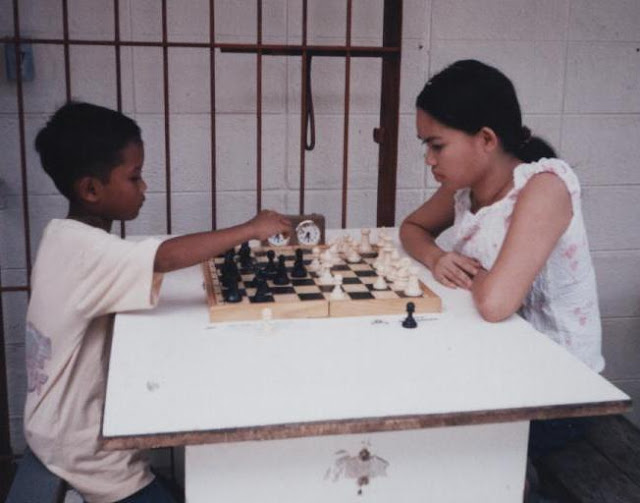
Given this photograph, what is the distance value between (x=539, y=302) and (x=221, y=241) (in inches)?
33.3

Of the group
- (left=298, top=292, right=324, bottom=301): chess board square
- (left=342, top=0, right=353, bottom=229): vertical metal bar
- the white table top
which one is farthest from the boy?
(left=342, top=0, right=353, bottom=229): vertical metal bar

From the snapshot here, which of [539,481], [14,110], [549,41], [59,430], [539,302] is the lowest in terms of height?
[539,481]

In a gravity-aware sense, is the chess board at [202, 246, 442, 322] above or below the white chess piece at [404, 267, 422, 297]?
below

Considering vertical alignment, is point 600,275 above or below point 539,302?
below

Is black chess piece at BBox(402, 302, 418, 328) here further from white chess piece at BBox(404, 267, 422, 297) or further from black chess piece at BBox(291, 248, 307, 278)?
black chess piece at BBox(291, 248, 307, 278)

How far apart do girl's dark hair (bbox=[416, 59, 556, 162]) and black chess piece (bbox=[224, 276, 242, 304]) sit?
2.32ft

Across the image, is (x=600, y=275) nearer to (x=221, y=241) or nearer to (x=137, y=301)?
(x=221, y=241)

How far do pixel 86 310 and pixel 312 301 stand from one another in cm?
49

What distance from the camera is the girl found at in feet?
→ 5.93

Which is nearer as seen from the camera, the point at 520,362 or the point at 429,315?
the point at 520,362

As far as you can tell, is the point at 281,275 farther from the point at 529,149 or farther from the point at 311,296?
the point at 529,149

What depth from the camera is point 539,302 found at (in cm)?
196

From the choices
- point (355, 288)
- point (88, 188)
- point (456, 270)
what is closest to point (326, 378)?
point (355, 288)

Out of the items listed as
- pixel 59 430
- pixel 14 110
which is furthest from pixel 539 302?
pixel 14 110
